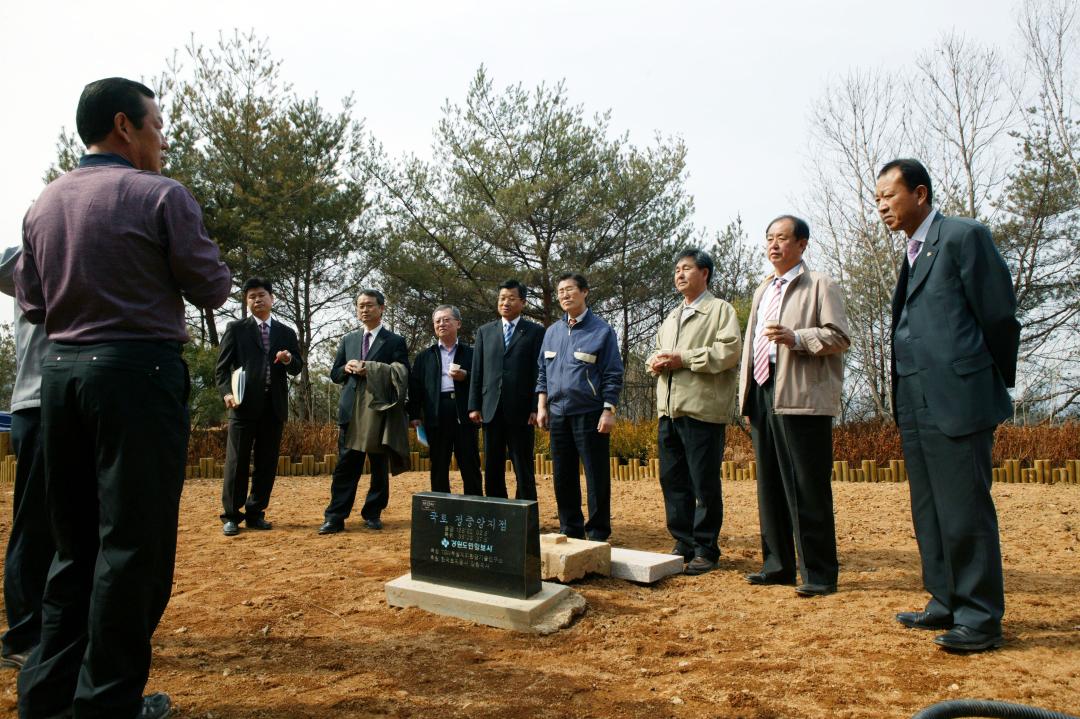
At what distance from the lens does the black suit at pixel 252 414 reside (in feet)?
18.9

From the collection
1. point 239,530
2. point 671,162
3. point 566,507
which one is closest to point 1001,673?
point 566,507

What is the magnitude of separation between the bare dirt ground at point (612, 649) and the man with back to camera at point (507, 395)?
1024 mm

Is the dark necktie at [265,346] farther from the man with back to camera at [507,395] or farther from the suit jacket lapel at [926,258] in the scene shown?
the suit jacket lapel at [926,258]

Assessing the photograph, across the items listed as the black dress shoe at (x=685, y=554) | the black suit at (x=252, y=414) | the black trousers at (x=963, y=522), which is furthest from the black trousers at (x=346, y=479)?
the black trousers at (x=963, y=522)

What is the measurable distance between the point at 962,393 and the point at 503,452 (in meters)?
3.30

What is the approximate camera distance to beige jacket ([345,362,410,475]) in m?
5.70

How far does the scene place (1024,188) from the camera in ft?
55.0

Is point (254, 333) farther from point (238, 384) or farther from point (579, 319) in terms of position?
point (579, 319)

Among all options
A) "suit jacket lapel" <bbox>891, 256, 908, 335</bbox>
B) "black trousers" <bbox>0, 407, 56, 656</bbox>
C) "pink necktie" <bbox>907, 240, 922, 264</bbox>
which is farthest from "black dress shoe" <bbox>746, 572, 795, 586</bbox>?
"black trousers" <bbox>0, 407, 56, 656</bbox>

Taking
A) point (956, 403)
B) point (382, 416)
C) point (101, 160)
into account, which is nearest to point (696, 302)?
point (956, 403)

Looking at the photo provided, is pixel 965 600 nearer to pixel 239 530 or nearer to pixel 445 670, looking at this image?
pixel 445 670

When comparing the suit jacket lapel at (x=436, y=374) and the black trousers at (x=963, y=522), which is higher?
the suit jacket lapel at (x=436, y=374)

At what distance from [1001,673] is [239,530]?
5229mm

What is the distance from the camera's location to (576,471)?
5.06 m
